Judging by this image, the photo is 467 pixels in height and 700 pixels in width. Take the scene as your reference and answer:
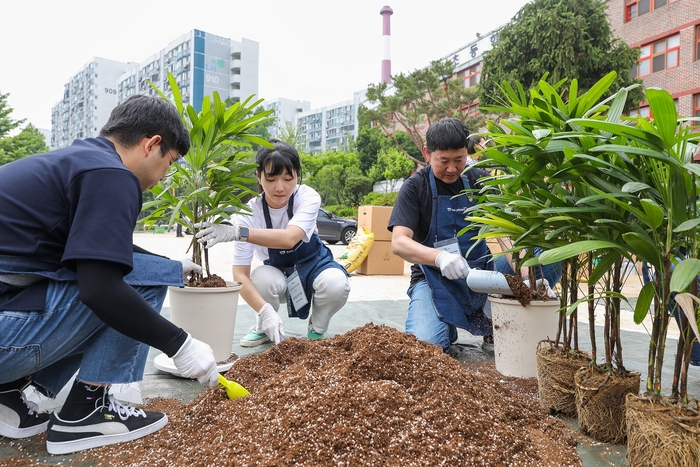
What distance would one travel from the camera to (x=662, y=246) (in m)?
1.02

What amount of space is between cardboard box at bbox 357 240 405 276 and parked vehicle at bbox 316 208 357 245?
221 inches

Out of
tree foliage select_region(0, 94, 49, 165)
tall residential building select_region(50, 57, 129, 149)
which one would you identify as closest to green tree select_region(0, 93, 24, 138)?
tree foliage select_region(0, 94, 49, 165)

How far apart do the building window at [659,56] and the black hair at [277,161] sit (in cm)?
1401

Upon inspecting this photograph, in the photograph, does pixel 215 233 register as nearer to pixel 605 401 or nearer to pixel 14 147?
pixel 605 401

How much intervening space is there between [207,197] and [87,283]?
3.04 ft

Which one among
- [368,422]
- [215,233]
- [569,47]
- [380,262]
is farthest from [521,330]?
[569,47]

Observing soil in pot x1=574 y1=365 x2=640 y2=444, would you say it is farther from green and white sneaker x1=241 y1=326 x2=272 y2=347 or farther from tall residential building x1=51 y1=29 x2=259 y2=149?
tall residential building x1=51 y1=29 x2=259 y2=149

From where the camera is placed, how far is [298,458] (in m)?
0.98

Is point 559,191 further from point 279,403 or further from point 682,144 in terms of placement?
point 279,403

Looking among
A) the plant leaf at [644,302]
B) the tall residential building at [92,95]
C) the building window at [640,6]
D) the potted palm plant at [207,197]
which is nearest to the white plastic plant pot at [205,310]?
the potted palm plant at [207,197]

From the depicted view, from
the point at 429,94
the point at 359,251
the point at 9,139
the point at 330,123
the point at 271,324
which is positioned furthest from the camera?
the point at 330,123

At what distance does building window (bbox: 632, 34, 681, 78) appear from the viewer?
41.6ft

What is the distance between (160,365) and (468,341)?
1.64 metres

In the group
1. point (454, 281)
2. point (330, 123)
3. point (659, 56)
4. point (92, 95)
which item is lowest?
point (454, 281)
